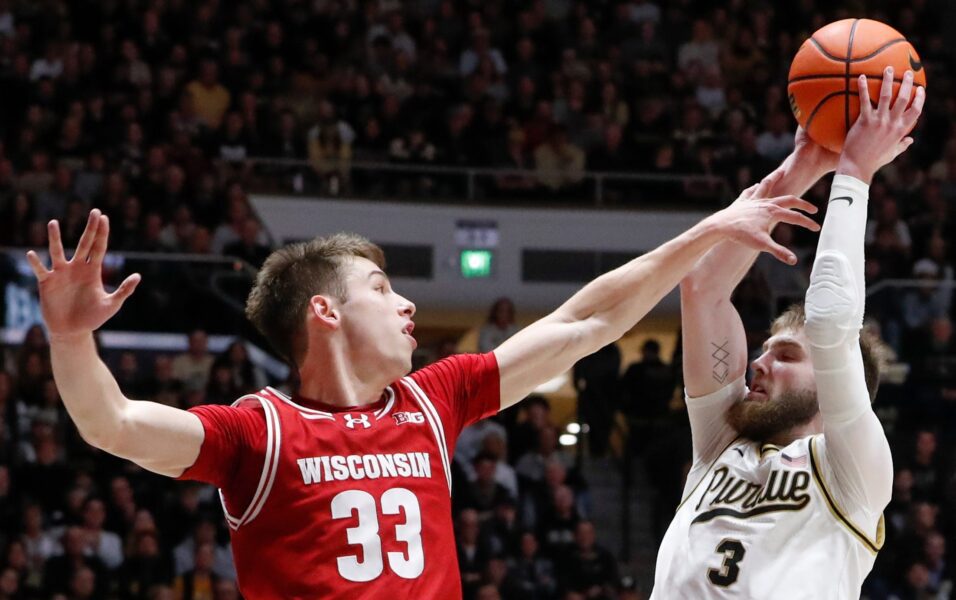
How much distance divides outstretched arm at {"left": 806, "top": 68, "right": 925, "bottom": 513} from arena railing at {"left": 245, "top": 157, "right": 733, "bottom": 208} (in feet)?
35.5

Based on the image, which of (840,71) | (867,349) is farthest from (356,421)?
(840,71)

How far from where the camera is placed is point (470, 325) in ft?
51.5

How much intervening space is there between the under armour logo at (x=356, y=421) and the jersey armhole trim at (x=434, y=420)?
8.0 inches

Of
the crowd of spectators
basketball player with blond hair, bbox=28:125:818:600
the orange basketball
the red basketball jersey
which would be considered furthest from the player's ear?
the crowd of spectators

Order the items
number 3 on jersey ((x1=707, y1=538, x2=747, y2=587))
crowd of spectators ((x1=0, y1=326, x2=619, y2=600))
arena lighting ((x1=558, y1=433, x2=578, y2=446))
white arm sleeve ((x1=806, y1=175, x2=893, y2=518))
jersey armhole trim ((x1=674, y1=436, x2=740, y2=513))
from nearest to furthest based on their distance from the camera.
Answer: white arm sleeve ((x1=806, y1=175, x2=893, y2=518)), number 3 on jersey ((x1=707, y1=538, x2=747, y2=587)), jersey armhole trim ((x1=674, y1=436, x2=740, y2=513)), crowd of spectators ((x1=0, y1=326, x2=619, y2=600)), arena lighting ((x1=558, y1=433, x2=578, y2=446))

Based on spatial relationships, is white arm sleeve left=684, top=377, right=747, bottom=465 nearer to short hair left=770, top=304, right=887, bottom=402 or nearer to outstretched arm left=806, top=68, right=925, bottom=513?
short hair left=770, top=304, right=887, bottom=402

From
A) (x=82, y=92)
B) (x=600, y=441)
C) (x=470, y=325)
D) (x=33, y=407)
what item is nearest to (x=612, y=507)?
(x=600, y=441)

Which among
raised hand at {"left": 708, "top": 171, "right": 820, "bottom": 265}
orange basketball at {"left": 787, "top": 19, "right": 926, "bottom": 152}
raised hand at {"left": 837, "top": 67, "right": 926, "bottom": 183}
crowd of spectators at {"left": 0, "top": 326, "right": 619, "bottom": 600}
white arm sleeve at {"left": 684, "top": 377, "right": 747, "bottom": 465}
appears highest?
orange basketball at {"left": 787, "top": 19, "right": 926, "bottom": 152}

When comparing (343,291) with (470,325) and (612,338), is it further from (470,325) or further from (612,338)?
(470,325)

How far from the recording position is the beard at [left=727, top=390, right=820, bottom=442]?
14.1 feet

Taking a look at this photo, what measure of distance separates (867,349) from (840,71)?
861mm

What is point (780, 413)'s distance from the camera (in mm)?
4316

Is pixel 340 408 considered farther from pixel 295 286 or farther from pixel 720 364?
pixel 720 364

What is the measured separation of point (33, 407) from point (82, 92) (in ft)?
13.5
